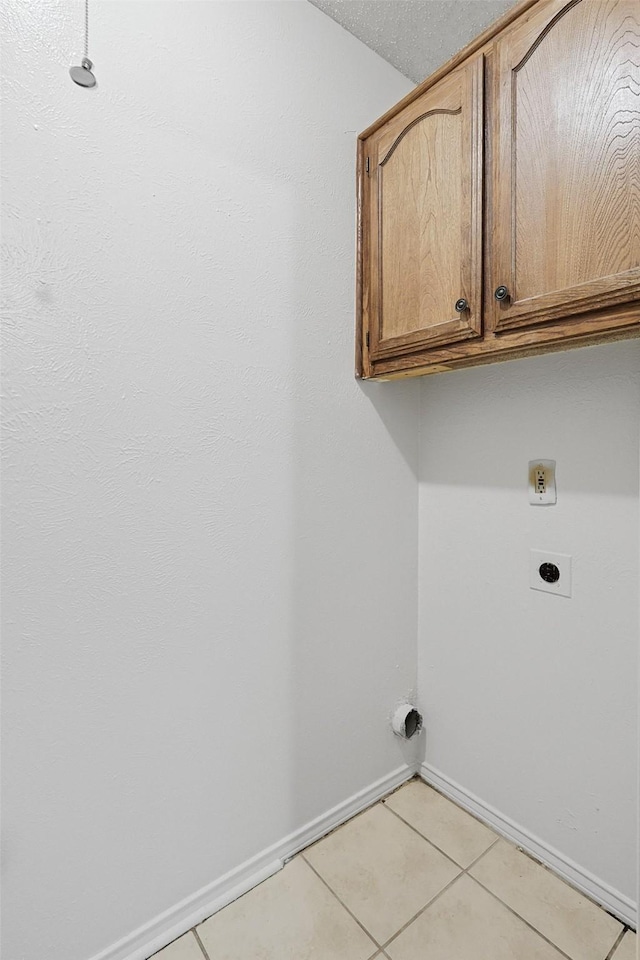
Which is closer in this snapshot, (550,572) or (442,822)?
(550,572)

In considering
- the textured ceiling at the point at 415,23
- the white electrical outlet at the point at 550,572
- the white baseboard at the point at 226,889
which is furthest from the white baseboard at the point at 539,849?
the textured ceiling at the point at 415,23

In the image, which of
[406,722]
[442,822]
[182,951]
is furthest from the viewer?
[406,722]

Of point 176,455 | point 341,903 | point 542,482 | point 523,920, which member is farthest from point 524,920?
point 176,455

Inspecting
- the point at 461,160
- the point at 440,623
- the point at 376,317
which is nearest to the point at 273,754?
the point at 440,623

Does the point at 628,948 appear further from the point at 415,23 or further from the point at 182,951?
the point at 415,23

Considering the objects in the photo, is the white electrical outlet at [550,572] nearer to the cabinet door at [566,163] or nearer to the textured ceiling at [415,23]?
the cabinet door at [566,163]

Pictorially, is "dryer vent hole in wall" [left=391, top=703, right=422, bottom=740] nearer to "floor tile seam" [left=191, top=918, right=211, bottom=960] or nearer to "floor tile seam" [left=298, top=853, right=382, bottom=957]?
"floor tile seam" [left=298, top=853, right=382, bottom=957]

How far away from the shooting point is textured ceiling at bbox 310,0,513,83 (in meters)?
1.25

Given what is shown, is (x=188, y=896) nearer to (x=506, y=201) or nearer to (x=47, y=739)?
(x=47, y=739)

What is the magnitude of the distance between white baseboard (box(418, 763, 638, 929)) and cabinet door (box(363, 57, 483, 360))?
1368 mm

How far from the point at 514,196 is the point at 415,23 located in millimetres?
737

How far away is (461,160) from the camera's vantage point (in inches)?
43.4

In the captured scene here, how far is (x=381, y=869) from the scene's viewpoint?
4.10 ft

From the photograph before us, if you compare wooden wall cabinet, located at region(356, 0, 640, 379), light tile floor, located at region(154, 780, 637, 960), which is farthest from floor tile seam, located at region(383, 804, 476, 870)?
wooden wall cabinet, located at region(356, 0, 640, 379)
